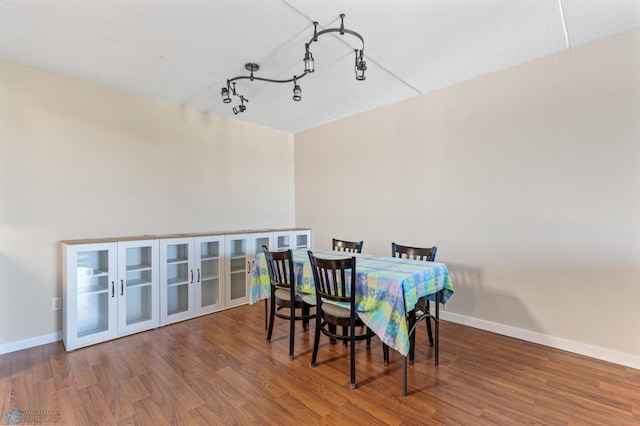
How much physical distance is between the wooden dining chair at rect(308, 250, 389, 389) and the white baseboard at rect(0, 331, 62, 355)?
2.54m

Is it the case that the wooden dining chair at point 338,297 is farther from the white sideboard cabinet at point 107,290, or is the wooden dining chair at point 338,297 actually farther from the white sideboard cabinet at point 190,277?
the white sideboard cabinet at point 107,290

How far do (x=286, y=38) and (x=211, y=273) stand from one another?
9.12 feet

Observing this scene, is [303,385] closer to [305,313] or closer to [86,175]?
[305,313]

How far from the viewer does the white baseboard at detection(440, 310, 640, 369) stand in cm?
231

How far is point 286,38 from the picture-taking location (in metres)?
2.30

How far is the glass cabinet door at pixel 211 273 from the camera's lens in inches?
141

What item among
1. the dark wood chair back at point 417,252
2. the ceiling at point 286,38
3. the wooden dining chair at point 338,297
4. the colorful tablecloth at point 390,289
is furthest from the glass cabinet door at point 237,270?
the dark wood chair back at point 417,252

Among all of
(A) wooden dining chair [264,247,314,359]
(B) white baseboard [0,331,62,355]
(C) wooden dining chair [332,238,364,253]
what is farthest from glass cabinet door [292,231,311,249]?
(B) white baseboard [0,331,62,355]

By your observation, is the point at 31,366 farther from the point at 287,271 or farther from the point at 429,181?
the point at 429,181

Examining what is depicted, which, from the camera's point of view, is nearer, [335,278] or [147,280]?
[335,278]

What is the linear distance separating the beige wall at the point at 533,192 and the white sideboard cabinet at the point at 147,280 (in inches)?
78.4

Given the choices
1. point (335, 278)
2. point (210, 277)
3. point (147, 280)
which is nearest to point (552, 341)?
point (335, 278)

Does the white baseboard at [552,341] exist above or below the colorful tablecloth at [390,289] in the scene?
below

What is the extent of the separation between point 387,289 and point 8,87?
12.1 feet
